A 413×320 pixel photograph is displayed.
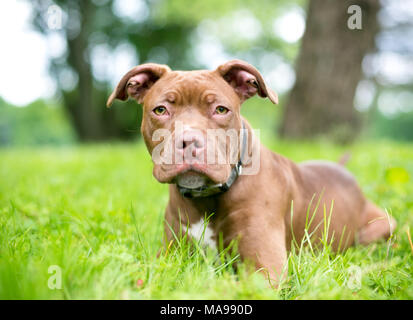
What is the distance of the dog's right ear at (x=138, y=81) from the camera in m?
3.24

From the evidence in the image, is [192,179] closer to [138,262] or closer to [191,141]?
[191,141]

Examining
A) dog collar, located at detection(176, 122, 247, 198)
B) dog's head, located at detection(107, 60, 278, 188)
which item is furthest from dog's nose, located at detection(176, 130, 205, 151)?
dog collar, located at detection(176, 122, 247, 198)

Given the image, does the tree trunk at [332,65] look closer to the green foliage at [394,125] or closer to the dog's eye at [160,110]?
the dog's eye at [160,110]

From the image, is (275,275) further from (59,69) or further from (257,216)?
(59,69)

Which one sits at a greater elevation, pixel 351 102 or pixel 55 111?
pixel 351 102

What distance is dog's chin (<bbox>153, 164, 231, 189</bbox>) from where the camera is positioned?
2.65m

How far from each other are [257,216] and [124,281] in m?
1.21

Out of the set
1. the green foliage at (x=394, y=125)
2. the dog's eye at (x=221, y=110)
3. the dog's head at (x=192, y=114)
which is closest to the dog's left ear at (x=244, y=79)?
the dog's head at (x=192, y=114)

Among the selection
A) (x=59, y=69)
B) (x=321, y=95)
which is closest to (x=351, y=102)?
(x=321, y=95)

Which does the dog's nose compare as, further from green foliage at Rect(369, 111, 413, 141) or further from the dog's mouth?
green foliage at Rect(369, 111, 413, 141)

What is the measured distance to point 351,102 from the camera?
9227 millimetres

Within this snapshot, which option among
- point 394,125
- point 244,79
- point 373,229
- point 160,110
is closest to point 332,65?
point 373,229

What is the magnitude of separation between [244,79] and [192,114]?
0.67 meters
